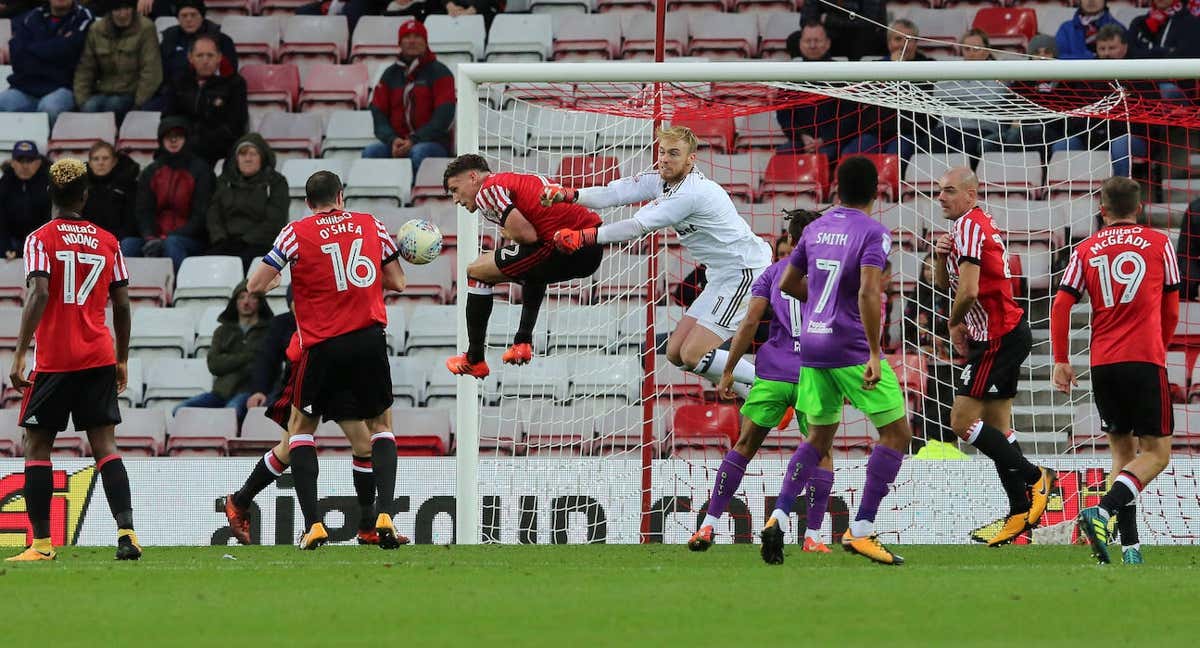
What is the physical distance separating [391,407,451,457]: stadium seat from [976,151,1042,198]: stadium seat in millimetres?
4592

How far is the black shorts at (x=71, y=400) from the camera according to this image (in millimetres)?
8852

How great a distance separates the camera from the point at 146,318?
14.9 m

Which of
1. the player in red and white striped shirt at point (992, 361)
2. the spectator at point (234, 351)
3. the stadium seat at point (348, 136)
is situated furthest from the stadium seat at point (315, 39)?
the player in red and white striped shirt at point (992, 361)

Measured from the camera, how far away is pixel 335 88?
16969 mm

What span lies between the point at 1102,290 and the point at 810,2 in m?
7.16

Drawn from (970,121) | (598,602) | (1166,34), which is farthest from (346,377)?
(1166,34)

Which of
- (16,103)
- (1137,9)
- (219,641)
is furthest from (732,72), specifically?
(16,103)

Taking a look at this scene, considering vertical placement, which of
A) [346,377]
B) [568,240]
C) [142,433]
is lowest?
[142,433]

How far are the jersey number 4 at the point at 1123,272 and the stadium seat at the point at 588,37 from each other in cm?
838

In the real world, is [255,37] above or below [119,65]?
above

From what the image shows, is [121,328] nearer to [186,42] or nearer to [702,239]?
[702,239]

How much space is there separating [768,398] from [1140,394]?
195cm

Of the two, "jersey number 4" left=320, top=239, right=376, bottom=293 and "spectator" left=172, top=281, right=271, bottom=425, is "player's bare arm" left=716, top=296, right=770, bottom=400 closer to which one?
"jersey number 4" left=320, top=239, right=376, bottom=293

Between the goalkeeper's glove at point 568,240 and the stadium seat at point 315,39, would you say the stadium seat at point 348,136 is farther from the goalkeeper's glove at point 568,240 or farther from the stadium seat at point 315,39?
the goalkeeper's glove at point 568,240
